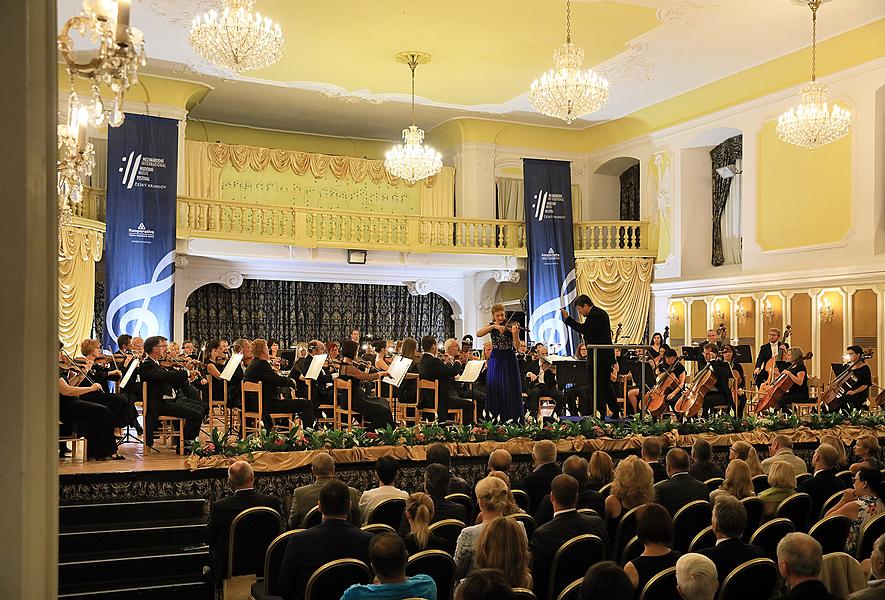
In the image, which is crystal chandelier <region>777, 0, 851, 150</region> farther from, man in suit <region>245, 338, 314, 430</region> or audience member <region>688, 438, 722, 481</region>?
man in suit <region>245, 338, 314, 430</region>

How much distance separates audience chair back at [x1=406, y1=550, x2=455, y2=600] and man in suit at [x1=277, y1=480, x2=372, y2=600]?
325 millimetres

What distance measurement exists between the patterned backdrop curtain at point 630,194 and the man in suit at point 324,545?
1589 cm

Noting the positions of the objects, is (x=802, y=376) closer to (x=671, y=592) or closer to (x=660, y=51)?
(x=660, y=51)

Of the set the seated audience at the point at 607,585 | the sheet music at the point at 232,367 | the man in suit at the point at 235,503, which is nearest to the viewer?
the seated audience at the point at 607,585

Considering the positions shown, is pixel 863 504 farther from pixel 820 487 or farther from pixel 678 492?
pixel 678 492

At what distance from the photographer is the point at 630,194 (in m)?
18.9

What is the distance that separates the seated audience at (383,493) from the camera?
16.5 ft

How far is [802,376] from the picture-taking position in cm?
1052

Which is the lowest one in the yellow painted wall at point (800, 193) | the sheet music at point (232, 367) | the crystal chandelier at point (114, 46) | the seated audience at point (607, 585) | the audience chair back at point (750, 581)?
the audience chair back at point (750, 581)

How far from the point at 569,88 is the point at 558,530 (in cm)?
749

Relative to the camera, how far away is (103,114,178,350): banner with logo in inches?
528

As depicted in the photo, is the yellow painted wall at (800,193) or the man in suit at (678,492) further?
the yellow painted wall at (800,193)

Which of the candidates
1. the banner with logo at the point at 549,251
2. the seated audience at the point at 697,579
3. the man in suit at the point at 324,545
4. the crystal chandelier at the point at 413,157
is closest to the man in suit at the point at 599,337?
the man in suit at the point at 324,545

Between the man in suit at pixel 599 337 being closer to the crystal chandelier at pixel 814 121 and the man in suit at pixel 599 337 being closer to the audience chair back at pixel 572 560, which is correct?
the crystal chandelier at pixel 814 121
